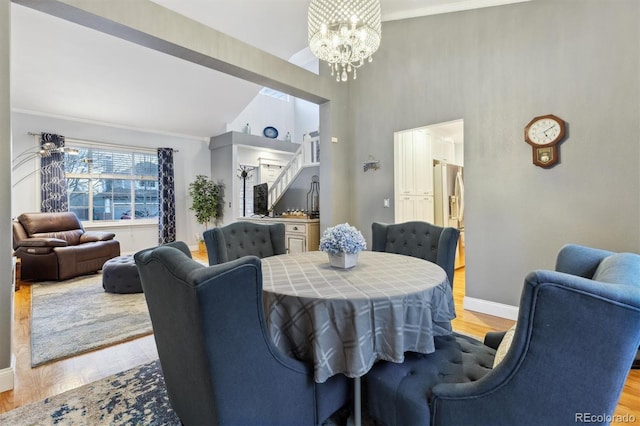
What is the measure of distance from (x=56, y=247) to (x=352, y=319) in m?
5.09

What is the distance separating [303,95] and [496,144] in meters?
2.32

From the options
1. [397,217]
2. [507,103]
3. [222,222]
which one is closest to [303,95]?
[397,217]

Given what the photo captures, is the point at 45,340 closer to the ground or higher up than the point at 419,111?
closer to the ground

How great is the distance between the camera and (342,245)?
1.73 m

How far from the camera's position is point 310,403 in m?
1.33

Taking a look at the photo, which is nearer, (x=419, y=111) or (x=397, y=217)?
(x=419, y=111)

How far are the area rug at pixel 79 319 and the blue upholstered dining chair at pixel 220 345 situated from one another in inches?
71.0

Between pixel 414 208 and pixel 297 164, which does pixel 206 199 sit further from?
pixel 414 208

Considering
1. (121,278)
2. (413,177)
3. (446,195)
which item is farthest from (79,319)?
(446,195)

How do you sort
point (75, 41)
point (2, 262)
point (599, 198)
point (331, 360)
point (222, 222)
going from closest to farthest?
point (331, 360), point (2, 262), point (599, 198), point (75, 41), point (222, 222)

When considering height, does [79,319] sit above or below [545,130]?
below

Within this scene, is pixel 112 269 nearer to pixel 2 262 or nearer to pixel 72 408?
pixel 2 262

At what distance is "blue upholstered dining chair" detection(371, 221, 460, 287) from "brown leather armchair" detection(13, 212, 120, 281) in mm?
4513

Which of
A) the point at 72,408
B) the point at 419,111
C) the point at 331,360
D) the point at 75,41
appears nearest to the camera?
the point at 331,360
